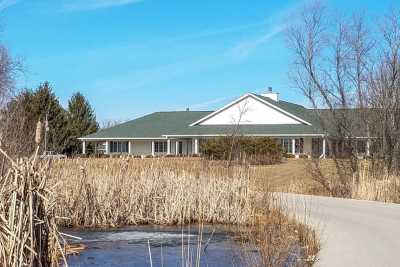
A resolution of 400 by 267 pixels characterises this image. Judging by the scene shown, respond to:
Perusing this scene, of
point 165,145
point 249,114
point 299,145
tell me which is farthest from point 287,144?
point 165,145

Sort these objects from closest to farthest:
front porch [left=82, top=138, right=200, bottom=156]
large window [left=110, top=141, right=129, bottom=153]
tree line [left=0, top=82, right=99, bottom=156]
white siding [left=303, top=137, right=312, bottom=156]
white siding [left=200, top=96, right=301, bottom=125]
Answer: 1. tree line [left=0, top=82, right=99, bottom=156]
2. white siding [left=303, top=137, right=312, bottom=156]
3. white siding [left=200, top=96, right=301, bottom=125]
4. front porch [left=82, top=138, right=200, bottom=156]
5. large window [left=110, top=141, right=129, bottom=153]

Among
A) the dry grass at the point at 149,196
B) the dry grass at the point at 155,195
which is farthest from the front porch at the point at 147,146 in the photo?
Answer: the dry grass at the point at 149,196

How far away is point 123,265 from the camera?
10.4 metres

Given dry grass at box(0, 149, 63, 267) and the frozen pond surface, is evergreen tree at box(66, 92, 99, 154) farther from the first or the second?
dry grass at box(0, 149, 63, 267)

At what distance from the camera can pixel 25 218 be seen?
5.51 meters

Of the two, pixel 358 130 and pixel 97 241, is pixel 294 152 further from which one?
pixel 97 241

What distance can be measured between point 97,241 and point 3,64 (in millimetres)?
23757

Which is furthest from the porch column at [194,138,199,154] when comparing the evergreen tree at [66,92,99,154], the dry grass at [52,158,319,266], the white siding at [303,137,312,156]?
the dry grass at [52,158,319,266]

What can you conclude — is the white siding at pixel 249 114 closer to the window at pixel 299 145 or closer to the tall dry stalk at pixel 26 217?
the window at pixel 299 145

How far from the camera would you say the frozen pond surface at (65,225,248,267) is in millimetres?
10547

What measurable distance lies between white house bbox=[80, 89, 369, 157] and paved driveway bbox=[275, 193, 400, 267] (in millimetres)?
29780

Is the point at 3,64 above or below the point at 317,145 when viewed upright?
above

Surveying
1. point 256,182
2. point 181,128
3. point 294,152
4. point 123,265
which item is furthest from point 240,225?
point 181,128

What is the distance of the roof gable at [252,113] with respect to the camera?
5300cm
